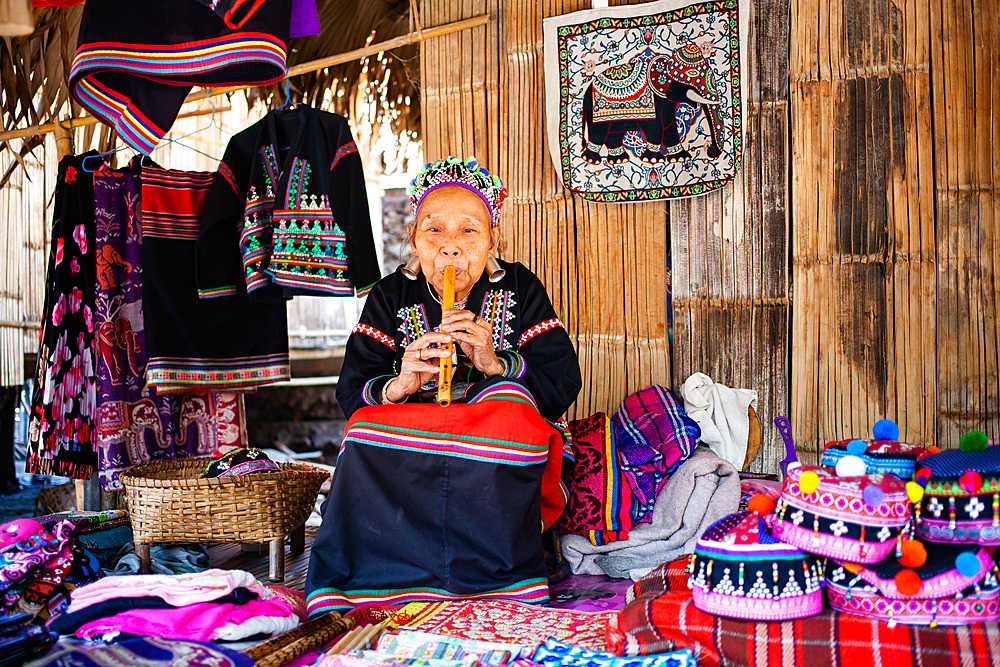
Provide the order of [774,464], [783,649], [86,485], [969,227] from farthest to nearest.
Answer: [86,485] → [774,464] → [969,227] → [783,649]

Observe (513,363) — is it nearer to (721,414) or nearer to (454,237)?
(454,237)

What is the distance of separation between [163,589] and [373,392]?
83 cm

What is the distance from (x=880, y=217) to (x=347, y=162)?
7.33 feet

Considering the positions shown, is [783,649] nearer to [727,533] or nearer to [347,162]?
[727,533]

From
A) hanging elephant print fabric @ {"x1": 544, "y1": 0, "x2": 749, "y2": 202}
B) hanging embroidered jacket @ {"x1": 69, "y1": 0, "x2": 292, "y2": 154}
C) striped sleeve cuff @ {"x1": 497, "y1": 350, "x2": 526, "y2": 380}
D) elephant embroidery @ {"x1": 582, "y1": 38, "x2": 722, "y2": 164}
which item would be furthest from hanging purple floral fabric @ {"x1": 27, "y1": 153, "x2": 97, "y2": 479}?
elephant embroidery @ {"x1": 582, "y1": 38, "x2": 722, "y2": 164}

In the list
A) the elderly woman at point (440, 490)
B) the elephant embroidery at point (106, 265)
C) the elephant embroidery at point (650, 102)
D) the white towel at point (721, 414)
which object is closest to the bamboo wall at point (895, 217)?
the white towel at point (721, 414)

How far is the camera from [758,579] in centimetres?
169

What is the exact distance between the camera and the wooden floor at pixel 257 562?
108 inches

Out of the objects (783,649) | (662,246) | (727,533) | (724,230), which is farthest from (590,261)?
(783,649)

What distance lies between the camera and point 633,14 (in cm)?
338

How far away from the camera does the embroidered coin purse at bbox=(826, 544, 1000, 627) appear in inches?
63.1

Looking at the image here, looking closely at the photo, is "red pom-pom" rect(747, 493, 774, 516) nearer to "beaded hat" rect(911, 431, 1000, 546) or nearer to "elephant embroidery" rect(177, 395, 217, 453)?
"beaded hat" rect(911, 431, 1000, 546)

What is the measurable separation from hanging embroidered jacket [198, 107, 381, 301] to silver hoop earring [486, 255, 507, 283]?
33.4 inches

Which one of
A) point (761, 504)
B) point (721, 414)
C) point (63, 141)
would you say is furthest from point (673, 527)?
point (63, 141)
